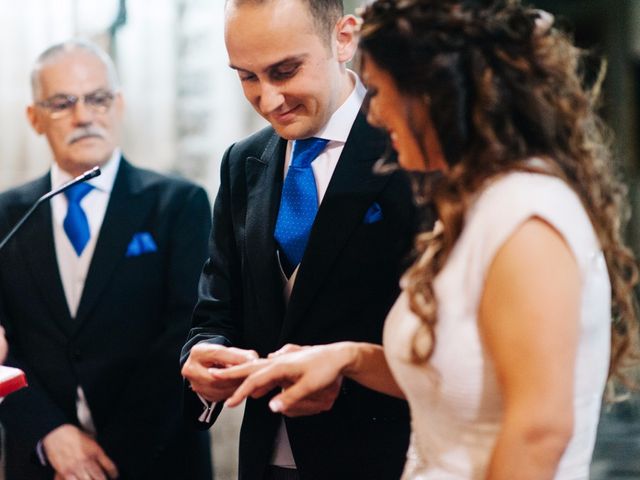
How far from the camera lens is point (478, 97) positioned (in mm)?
1264

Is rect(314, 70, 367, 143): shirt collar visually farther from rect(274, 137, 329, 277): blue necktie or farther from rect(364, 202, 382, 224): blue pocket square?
rect(364, 202, 382, 224): blue pocket square

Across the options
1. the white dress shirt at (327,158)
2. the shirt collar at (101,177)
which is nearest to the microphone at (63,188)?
the white dress shirt at (327,158)

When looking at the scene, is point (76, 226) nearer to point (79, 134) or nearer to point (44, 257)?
point (44, 257)

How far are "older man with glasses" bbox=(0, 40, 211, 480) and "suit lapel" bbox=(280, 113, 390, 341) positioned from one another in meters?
0.84

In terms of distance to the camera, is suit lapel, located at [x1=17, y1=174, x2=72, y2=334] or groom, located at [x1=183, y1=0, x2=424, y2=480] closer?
groom, located at [x1=183, y1=0, x2=424, y2=480]

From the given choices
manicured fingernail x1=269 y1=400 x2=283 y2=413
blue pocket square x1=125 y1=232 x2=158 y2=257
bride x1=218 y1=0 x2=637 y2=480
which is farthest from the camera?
blue pocket square x1=125 y1=232 x2=158 y2=257

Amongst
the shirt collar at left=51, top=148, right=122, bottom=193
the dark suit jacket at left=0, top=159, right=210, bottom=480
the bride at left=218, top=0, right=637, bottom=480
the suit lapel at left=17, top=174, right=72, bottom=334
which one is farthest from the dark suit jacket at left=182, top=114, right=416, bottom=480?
the shirt collar at left=51, top=148, right=122, bottom=193

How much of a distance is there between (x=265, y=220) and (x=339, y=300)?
0.22 meters

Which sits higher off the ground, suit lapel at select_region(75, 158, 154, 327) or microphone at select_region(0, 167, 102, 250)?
microphone at select_region(0, 167, 102, 250)

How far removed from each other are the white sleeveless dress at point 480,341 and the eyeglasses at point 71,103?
1.64m

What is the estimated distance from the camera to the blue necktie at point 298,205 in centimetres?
185

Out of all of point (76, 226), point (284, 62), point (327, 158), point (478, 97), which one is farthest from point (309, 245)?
point (76, 226)

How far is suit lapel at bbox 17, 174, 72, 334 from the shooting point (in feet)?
8.41

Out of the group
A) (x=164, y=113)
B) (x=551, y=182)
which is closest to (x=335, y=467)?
(x=551, y=182)
